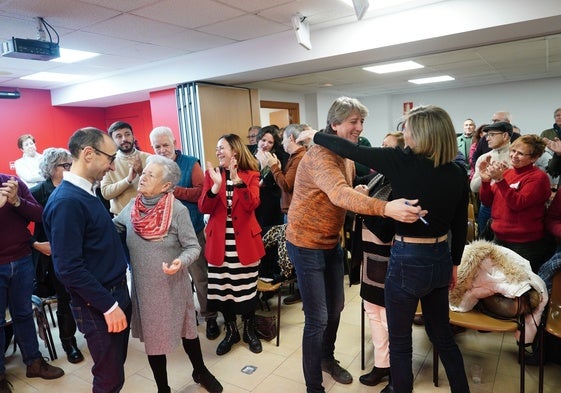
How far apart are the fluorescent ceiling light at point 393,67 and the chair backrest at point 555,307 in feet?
15.5

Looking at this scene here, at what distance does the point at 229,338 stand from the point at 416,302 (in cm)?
159

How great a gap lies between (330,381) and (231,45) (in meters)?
3.88

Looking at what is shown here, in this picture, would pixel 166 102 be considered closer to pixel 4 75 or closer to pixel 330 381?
pixel 4 75

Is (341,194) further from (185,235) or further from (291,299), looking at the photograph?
(291,299)

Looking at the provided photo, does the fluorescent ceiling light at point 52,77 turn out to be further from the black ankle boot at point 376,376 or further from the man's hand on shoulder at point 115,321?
the black ankle boot at point 376,376

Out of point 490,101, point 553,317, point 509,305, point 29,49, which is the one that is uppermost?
point 29,49

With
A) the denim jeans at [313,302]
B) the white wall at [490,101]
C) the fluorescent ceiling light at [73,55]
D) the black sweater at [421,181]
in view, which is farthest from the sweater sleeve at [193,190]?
the white wall at [490,101]

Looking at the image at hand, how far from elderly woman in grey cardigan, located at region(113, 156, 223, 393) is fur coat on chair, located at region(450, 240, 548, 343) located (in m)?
1.51

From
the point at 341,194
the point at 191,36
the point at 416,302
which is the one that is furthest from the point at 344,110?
the point at 191,36

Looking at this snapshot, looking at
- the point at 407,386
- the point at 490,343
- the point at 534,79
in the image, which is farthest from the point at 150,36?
the point at 534,79

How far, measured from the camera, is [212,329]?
2957 mm

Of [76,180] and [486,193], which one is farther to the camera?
[486,193]

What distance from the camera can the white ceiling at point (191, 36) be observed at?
3109 mm

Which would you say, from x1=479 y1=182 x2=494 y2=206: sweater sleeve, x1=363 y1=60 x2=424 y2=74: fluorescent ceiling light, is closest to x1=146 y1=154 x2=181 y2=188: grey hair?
x1=479 y1=182 x2=494 y2=206: sweater sleeve
